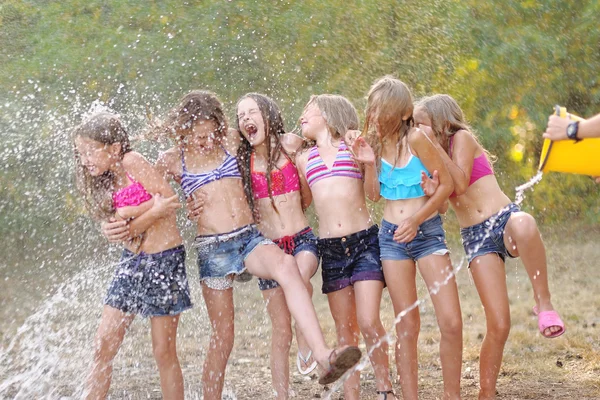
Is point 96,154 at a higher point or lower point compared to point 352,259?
higher

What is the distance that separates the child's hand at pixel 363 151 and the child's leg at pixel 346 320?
639 millimetres

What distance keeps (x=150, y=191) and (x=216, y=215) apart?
0.35m

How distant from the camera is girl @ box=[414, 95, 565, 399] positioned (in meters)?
4.37

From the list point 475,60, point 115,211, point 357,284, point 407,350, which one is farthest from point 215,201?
point 475,60

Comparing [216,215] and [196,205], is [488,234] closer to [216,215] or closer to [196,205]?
[216,215]

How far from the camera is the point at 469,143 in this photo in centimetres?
450

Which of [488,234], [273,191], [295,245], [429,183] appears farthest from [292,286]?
[488,234]

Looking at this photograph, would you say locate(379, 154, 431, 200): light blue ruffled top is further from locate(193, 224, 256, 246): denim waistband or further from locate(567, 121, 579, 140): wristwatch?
locate(567, 121, 579, 140): wristwatch

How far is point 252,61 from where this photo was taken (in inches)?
340

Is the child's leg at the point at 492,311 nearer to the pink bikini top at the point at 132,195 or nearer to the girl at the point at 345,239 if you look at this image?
the girl at the point at 345,239

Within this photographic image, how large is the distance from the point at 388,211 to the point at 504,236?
0.59m

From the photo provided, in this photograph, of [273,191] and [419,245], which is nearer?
[419,245]

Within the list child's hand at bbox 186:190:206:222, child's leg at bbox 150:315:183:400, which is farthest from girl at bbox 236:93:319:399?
child's leg at bbox 150:315:183:400

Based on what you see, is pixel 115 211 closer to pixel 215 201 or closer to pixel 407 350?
pixel 215 201
